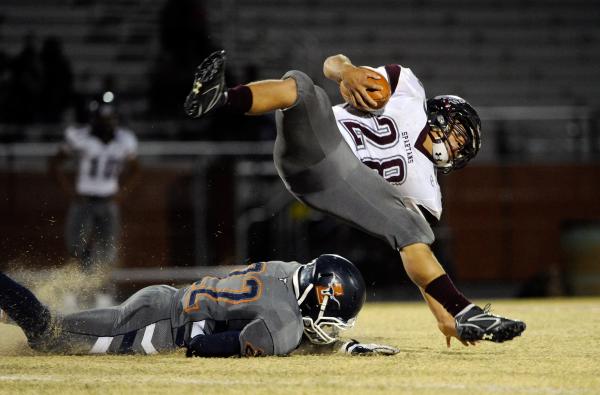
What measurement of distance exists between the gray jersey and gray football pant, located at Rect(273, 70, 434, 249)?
484 millimetres

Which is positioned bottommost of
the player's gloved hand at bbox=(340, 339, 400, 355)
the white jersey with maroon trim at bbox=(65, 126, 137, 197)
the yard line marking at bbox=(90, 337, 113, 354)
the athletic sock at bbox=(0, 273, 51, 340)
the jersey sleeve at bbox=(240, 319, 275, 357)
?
the player's gloved hand at bbox=(340, 339, 400, 355)

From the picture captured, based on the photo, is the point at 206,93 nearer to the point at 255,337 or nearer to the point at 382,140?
the point at 255,337

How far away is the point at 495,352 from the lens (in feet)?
14.6

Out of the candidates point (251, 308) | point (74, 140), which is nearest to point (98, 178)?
point (74, 140)

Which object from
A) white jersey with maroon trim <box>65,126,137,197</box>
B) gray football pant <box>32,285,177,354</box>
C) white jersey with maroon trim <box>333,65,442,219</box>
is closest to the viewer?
gray football pant <box>32,285,177,354</box>

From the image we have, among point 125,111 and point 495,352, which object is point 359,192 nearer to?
point 495,352

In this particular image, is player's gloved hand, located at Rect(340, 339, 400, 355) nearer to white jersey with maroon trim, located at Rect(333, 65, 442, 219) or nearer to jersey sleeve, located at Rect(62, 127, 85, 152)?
white jersey with maroon trim, located at Rect(333, 65, 442, 219)

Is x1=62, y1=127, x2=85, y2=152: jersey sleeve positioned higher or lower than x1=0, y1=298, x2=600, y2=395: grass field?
higher

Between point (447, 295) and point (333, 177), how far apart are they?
766 millimetres

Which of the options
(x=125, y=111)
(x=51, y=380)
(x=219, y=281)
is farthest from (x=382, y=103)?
(x=125, y=111)

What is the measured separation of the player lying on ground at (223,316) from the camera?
3.98 metres

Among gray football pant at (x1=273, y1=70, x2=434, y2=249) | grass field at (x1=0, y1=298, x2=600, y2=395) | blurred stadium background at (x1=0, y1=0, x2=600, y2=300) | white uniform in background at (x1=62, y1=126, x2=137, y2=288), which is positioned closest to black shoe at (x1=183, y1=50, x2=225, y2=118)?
gray football pant at (x1=273, y1=70, x2=434, y2=249)

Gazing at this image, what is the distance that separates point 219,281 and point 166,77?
708 centimetres

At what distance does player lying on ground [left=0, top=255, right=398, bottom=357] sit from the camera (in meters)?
3.98
